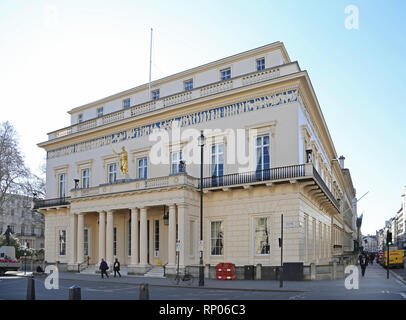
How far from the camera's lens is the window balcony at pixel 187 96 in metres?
28.9

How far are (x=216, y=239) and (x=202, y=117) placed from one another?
8653 mm

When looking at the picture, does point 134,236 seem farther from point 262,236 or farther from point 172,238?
point 262,236

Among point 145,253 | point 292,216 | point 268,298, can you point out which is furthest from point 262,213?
point 268,298

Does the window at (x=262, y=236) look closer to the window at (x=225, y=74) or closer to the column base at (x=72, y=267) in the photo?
the window at (x=225, y=74)

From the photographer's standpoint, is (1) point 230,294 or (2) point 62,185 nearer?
(1) point 230,294

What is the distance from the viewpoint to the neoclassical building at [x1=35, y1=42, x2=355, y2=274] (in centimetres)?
2811

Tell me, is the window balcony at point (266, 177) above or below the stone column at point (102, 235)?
above

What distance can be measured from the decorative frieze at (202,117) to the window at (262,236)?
7.39 m

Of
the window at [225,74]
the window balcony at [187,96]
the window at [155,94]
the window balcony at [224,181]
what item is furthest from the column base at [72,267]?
the window at [225,74]

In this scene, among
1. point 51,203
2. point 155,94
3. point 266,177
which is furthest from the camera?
point 51,203

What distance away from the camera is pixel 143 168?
3525 centimetres

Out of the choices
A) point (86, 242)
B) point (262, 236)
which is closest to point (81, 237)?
point (86, 242)

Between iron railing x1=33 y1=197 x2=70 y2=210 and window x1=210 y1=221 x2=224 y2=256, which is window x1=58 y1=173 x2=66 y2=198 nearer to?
iron railing x1=33 y1=197 x2=70 y2=210

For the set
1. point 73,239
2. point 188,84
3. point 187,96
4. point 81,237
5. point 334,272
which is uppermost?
point 188,84
